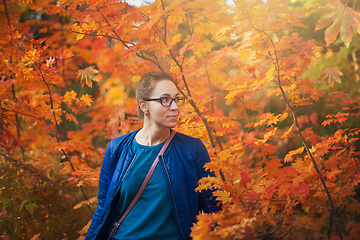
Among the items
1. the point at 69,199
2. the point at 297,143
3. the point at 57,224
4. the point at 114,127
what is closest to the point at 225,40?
the point at 297,143

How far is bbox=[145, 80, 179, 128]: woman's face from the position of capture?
1.67 meters

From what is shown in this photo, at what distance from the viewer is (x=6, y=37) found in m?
3.17

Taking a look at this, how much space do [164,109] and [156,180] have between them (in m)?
0.53

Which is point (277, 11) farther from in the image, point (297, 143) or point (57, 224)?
point (57, 224)

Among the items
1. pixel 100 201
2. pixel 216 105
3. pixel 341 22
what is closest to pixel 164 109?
pixel 100 201

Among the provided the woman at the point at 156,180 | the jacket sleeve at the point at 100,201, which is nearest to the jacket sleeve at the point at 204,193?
the woman at the point at 156,180

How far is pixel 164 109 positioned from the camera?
1667 mm

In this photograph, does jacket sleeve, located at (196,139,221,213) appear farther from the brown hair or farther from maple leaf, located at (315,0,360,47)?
maple leaf, located at (315,0,360,47)

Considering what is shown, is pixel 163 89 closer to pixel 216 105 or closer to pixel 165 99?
pixel 165 99

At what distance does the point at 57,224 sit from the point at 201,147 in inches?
132

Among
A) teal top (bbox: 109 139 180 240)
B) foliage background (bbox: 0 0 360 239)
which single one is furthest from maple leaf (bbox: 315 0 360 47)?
teal top (bbox: 109 139 180 240)

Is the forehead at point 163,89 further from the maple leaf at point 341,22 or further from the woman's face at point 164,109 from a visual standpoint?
the maple leaf at point 341,22

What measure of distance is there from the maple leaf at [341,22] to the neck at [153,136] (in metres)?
1.45

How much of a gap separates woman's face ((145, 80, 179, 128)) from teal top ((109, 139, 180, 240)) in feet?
0.68
